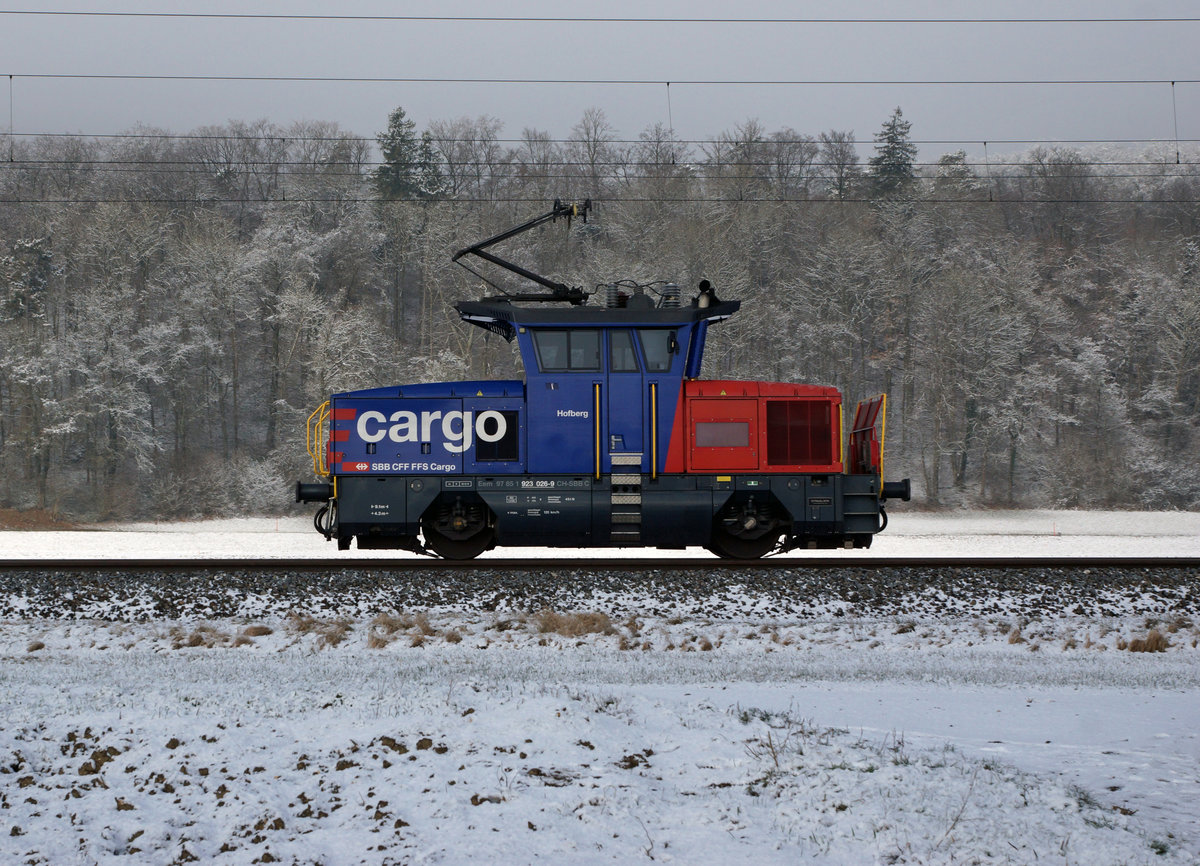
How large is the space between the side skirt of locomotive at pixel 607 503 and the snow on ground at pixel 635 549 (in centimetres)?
80

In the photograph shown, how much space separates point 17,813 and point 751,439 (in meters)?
10.9

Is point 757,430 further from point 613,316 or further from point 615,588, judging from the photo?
point 615,588

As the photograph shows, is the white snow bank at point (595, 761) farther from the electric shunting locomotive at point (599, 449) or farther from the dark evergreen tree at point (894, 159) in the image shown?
the dark evergreen tree at point (894, 159)

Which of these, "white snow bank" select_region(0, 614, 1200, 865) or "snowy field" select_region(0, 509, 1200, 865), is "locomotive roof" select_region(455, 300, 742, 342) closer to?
"snowy field" select_region(0, 509, 1200, 865)

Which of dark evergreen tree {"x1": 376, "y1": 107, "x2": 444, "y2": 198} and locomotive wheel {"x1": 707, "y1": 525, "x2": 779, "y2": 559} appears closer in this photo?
locomotive wheel {"x1": 707, "y1": 525, "x2": 779, "y2": 559}

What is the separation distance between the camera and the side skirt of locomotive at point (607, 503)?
45.0 ft

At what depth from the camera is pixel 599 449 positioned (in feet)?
45.3

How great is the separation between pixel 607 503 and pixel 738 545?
2.34 m

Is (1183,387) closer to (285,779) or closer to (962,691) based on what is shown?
(962,691)

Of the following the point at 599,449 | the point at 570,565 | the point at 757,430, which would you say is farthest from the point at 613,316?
the point at 570,565

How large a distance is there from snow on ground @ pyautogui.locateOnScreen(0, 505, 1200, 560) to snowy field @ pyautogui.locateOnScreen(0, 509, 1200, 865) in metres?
5.60

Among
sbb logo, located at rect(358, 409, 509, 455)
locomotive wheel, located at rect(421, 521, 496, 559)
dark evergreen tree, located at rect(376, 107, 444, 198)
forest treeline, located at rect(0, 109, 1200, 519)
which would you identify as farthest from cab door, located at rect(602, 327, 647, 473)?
dark evergreen tree, located at rect(376, 107, 444, 198)

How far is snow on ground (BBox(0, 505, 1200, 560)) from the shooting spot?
57.5 feet


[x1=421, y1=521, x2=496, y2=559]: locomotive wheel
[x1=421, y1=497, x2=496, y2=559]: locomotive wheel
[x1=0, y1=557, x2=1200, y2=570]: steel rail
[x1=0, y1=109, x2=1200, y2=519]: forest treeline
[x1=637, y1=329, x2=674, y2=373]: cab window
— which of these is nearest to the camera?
[x1=0, y1=557, x2=1200, y2=570]: steel rail
